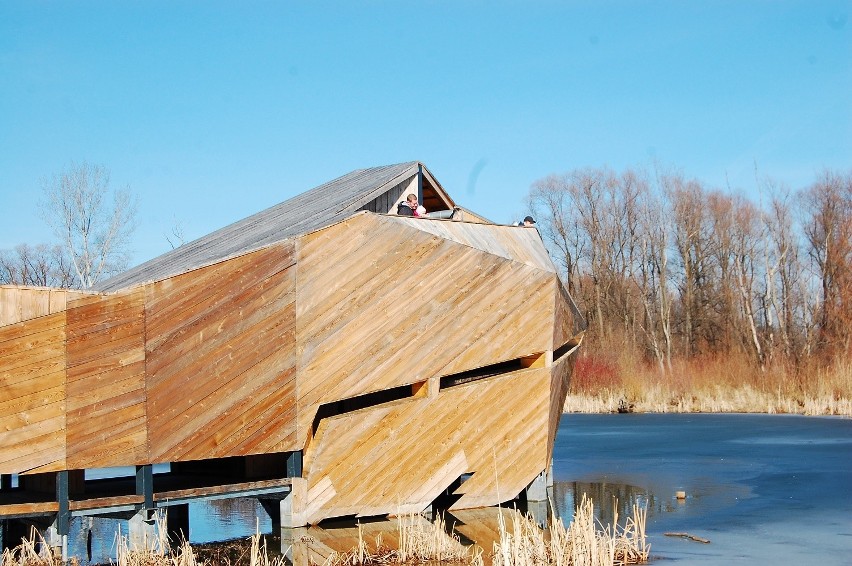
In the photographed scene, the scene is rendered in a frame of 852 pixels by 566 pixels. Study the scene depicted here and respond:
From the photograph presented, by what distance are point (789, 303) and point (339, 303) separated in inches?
1603

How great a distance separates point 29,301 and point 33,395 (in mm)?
1094

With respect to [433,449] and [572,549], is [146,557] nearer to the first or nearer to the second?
[572,549]

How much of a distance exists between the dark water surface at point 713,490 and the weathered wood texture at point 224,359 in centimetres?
165

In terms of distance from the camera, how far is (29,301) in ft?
40.0

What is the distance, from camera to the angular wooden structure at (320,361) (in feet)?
40.8

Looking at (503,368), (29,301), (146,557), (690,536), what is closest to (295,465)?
(146,557)

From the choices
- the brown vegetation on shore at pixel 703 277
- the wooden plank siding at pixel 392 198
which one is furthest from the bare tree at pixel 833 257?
the wooden plank siding at pixel 392 198

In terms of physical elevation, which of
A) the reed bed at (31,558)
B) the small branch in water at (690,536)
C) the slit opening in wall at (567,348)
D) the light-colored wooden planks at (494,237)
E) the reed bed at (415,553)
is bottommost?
the small branch in water at (690,536)

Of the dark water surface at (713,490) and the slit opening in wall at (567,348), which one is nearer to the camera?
the dark water surface at (713,490)

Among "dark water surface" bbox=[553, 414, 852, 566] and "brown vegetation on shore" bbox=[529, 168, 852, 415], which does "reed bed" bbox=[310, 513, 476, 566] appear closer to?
"dark water surface" bbox=[553, 414, 852, 566]

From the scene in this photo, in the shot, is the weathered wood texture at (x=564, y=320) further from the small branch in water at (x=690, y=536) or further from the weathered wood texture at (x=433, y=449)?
the small branch in water at (x=690, y=536)

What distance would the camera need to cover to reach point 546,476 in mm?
17594

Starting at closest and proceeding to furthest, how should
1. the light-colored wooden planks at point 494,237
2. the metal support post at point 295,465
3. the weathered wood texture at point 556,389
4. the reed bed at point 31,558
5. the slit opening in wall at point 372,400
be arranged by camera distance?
1. the reed bed at point 31,558
2. the metal support post at point 295,465
3. the light-colored wooden planks at point 494,237
4. the slit opening in wall at point 372,400
5. the weathered wood texture at point 556,389

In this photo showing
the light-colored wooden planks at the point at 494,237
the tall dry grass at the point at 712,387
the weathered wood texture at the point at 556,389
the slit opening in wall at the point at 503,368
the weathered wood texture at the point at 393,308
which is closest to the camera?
the weathered wood texture at the point at 393,308
